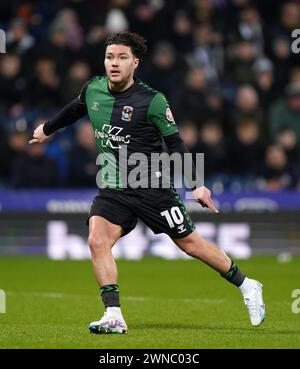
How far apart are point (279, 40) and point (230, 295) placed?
27.7 ft

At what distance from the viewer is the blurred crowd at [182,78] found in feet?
56.9

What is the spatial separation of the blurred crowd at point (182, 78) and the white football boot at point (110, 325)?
8392mm

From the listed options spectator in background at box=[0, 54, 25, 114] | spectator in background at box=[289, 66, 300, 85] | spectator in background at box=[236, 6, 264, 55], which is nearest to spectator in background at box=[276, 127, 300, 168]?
spectator in background at box=[289, 66, 300, 85]

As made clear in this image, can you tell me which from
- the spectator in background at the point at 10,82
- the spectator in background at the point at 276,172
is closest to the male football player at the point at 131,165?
the spectator in background at the point at 276,172

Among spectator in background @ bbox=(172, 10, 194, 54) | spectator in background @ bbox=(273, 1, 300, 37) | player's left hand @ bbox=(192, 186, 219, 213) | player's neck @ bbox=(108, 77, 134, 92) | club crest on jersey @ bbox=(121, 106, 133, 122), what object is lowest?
player's left hand @ bbox=(192, 186, 219, 213)

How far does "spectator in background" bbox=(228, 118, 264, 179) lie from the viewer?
17516 millimetres

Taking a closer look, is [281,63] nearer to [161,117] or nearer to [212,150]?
[212,150]

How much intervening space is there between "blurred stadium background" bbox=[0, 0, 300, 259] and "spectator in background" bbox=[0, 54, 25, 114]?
0.07 ft

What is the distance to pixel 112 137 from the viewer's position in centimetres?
913

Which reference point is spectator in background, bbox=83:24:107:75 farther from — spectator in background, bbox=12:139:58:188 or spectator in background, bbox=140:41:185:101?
spectator in background, bbox=12:139:58:188

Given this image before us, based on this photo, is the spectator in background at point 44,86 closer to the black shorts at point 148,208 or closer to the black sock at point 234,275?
the black shorts at point 148,208

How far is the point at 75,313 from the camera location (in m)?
10.5
